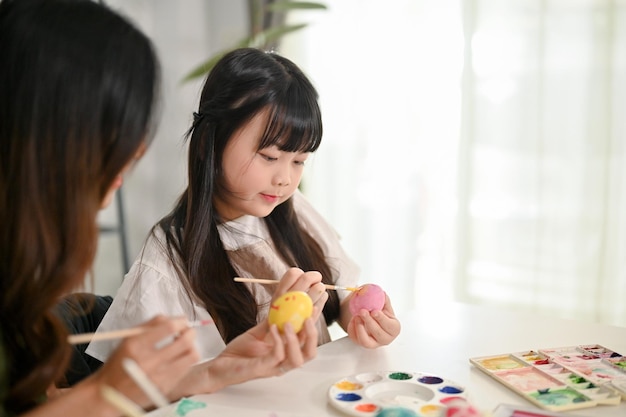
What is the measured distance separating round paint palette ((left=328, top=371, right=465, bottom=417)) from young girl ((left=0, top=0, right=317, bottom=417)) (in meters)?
0.27

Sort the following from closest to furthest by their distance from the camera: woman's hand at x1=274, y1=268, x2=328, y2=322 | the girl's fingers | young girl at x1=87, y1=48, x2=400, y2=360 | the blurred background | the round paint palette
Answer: the round paint palette < the girl's fingers < woman's hand at x1=274, y1=268, x2=328, y2=322 < young girl at x1=87, y1=48, x2=400, y2=360 < the blurred background

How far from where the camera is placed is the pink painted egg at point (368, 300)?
132cm

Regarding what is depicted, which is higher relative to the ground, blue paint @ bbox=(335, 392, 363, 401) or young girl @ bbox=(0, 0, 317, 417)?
young girl @ bbox=(0, 0, 317, 417)

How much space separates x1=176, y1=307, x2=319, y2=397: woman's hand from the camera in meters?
1.02

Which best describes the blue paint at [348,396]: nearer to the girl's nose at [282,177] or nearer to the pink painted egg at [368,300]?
the pink painted egg at [368,300]

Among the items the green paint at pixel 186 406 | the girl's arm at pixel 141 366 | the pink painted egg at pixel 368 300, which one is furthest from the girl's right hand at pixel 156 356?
the pink painted egg at pixel 368 300

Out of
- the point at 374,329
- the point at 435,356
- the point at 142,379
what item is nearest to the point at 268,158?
the point at 374,329

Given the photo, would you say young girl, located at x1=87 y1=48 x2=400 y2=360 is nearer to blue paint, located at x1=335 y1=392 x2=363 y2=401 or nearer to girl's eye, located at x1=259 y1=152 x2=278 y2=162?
girl's eye, located at x1=259 y1=152 x2=278 y2=162

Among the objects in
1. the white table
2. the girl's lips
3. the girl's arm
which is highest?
the girl's lips

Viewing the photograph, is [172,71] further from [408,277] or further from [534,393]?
[534,393]

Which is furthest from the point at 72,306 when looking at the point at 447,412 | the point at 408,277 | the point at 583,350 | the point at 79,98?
the point at 408,277

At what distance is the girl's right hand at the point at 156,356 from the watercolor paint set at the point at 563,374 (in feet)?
1.74

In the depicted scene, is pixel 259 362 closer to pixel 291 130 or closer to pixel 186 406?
pixel 186 406

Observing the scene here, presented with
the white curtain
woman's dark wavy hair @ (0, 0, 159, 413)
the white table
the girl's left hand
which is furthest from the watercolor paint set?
the white curtain
